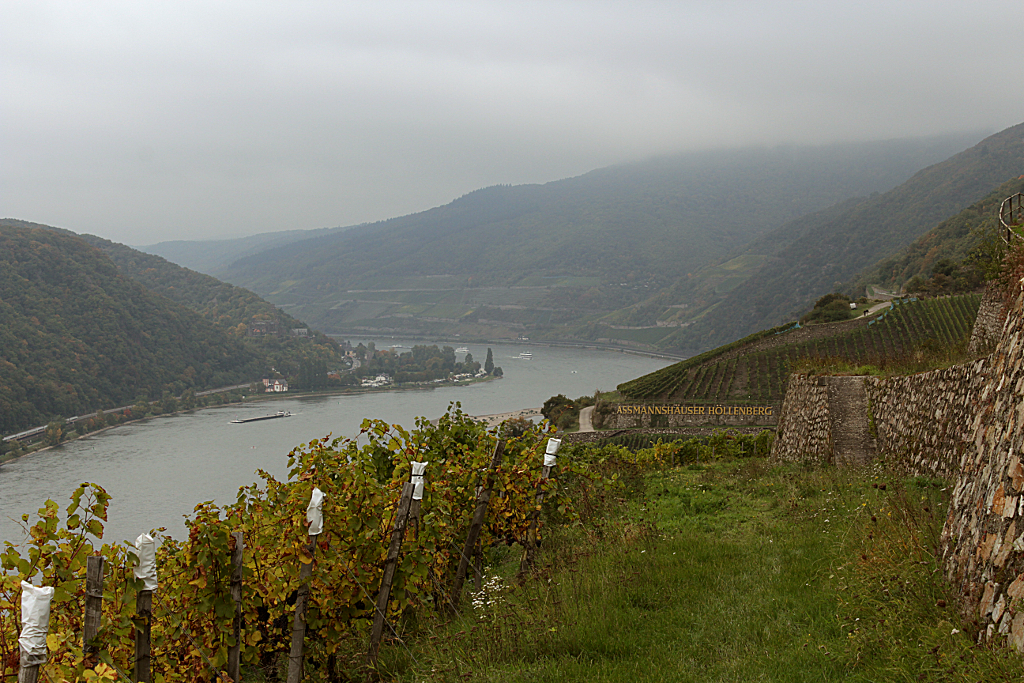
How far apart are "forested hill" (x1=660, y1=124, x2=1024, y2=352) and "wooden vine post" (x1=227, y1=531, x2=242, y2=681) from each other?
137527 mm

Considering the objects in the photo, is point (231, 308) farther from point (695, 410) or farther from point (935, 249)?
point (935, 249)

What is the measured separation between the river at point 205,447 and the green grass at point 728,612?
2810 cm

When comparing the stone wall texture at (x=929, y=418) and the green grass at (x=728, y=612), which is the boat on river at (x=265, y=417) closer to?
the stone wall texture at (x=929, y=418)

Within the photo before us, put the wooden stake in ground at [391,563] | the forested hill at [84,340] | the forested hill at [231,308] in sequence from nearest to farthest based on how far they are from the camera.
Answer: the wooden stake in ground at [391,563] < the forested hill at [84,340] < the forested hill at [231,308]

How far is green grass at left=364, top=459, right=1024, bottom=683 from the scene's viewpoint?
302 cm

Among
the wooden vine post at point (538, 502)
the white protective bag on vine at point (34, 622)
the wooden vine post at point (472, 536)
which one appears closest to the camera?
the white protective bag on vine at point (34, 622)

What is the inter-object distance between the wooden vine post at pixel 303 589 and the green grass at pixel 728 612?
0.52 meters

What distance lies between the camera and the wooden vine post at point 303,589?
128 inches

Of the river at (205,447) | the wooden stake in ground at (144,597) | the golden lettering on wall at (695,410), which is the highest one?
the wooden stake in ground at (144,597)

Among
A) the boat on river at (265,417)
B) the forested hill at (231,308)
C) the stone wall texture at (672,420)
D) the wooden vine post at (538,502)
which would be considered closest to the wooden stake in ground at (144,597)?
the wooden vine post at (538,502)

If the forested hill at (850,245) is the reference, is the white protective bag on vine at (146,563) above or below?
below

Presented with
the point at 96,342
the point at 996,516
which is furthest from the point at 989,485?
the point at 96,342

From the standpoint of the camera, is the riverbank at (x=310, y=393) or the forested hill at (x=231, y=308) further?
the forested hill at (x=231, y=308)

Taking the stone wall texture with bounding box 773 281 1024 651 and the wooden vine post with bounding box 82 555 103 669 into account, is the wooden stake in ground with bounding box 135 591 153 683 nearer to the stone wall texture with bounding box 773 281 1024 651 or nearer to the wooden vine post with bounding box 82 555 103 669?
the wooden vine post with bounding box 82 555 103 669
